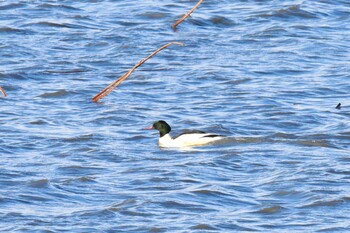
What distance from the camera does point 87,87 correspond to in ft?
58.7

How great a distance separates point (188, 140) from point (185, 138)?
52mm

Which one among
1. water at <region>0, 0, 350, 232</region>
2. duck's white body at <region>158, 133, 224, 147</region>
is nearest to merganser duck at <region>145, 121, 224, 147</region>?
duck's white body at <region>158, 133, 224, 147</region>

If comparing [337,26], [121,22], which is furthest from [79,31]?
[337,26]

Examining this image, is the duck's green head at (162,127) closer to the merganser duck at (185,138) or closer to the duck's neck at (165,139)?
the merganser duck at (185,138)

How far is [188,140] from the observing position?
48.4 ft

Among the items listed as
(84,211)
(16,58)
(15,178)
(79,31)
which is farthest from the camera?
(79,31)

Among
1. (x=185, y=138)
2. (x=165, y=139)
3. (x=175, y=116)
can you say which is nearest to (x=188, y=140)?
(x=185, y=138)

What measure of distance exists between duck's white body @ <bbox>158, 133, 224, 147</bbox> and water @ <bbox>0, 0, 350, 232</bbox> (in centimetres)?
11

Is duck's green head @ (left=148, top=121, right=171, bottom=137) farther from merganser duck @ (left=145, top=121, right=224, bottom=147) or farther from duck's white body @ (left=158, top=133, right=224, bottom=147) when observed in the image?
duck's white body @ (left=158, top=133, right=224, bottom=147)

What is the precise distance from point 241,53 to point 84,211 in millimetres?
9378

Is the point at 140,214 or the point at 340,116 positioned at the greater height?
the point at 140,214

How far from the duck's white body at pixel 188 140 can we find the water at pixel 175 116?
0.11m

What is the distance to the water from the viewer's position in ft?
37.6

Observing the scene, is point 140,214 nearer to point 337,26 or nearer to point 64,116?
point 64,116
